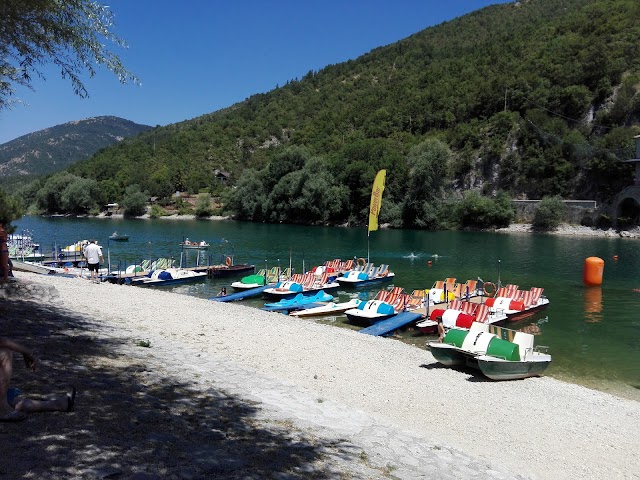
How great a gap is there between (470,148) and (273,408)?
98103 mm

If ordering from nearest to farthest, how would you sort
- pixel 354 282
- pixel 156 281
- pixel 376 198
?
pixel 376 198
pixel 156 281
pixel 354 282

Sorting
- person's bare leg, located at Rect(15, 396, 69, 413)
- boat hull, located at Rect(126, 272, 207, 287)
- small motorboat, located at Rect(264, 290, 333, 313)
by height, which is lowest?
boat hull, located at Rect(126, 272, 207, 287)

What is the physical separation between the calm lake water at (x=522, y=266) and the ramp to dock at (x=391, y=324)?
2.31ft

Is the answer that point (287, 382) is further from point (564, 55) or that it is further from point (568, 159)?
point (564, 55)

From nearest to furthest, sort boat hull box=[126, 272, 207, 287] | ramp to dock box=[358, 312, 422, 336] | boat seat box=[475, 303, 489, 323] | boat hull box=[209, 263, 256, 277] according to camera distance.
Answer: boat seat box=[475, 303, 489, 323], ramp to dock box=[358, 312, 422, 336], boat hull box=[126, 272, 207, 287], boat hull box=[209, 263, 256, 277]

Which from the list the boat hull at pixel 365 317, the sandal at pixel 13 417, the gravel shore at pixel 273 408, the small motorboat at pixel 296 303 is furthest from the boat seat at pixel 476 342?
the small motorboat at pixel 296 303

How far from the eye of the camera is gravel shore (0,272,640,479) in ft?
17.4

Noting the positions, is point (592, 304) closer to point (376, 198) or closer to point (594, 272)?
point (594, 272)

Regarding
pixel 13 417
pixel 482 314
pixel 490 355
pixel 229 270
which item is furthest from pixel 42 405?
pixel 229 270

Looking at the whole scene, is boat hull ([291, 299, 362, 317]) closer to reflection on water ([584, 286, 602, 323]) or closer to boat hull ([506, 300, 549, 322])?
boat hull ([506, 300, 549, 322])

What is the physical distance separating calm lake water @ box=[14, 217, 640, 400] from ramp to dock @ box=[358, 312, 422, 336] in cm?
70

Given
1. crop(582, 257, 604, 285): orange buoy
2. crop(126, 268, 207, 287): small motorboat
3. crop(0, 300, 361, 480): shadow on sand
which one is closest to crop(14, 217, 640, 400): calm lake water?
crop(582, 257, 604, 285): orange buoy

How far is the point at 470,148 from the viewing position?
98.6m

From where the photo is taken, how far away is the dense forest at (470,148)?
84.8 m
